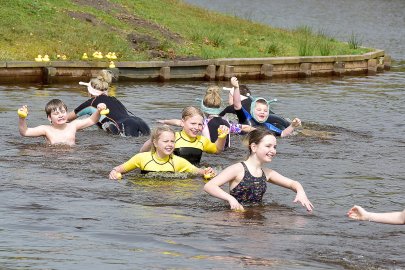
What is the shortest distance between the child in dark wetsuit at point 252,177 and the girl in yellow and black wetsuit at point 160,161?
1.34m

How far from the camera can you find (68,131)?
17.0 m

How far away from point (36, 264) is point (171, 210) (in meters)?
3.20

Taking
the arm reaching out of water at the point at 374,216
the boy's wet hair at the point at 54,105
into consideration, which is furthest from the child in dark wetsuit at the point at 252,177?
the boy's wet hair at the point at 54,105

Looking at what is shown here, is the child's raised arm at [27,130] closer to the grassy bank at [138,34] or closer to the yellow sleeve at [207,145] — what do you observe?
the yellow sleeve at [207,145]

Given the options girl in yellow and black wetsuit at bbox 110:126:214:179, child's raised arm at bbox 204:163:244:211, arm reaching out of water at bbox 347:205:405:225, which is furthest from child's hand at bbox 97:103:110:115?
arm reaching out of water at bbox 347:205:405:225

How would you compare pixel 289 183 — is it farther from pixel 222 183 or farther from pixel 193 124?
pixel 193 124

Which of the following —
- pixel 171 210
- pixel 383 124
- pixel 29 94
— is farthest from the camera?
pixel 29 94

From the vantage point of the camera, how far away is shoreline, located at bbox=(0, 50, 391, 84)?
26.6 meters

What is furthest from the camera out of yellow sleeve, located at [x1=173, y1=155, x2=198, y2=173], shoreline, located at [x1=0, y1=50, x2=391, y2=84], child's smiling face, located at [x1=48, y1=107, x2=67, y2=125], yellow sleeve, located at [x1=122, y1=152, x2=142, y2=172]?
shoreline, located at [x1=0, y1=50, x2=391, y2=84]

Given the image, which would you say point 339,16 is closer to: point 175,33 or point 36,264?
point 175,33

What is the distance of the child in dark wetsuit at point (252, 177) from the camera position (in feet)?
39.5

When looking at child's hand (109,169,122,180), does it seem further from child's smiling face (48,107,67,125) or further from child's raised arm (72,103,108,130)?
child's smiling face (48,107,67,125)

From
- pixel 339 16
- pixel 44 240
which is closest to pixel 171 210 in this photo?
pixel 44 240

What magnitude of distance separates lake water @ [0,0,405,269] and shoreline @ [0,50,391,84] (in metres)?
2.27
